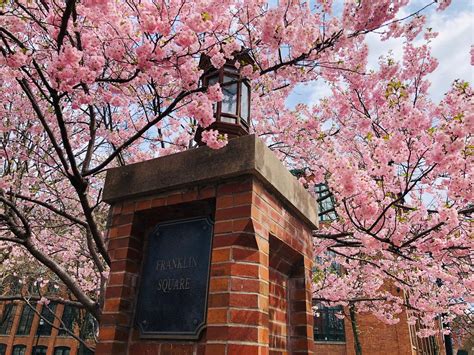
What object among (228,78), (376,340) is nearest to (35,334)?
(376,340)

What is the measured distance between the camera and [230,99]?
4008 mm

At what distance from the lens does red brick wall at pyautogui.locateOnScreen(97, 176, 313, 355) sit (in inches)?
94.2

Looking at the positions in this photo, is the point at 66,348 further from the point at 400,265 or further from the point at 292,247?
the point at 292,247

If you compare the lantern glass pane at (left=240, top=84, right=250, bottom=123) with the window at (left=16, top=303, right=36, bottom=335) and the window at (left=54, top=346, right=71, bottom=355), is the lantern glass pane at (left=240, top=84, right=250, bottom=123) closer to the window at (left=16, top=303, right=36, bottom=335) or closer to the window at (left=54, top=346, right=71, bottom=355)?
the window at (left=54, top=346, right=71, bottom=355)

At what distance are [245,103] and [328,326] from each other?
20.6m

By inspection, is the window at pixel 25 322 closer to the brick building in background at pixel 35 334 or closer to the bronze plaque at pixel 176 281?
the brick building in background at pixel 35 334

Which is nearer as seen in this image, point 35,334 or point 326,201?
point 326,201

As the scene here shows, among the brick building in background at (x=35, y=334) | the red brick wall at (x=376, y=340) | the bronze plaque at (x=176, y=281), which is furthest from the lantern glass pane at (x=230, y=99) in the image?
the brick building in background at (x=35, y=334)

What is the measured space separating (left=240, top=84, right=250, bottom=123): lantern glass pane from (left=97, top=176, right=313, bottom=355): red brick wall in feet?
4.13

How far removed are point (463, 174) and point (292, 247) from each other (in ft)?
13.6

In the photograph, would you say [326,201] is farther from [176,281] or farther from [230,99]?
[176,281]

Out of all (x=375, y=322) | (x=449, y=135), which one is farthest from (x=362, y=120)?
(x=375, y=322)

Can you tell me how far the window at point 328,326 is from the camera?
21.0 m

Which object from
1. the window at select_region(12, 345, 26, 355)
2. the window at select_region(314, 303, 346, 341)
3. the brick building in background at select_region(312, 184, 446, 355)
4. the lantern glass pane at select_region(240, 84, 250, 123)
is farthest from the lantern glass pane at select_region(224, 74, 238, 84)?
the window at select_region(12, 345, 26, 355)
